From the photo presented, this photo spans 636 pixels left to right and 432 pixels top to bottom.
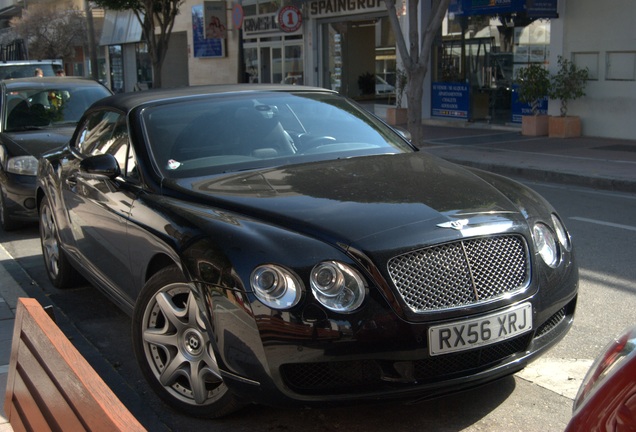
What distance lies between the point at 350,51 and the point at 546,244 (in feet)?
77.0

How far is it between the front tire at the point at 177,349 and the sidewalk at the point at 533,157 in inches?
102

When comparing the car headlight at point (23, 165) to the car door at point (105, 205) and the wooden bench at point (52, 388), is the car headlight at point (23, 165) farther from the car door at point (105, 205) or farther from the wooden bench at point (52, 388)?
the wooden bench at point (52, 388)

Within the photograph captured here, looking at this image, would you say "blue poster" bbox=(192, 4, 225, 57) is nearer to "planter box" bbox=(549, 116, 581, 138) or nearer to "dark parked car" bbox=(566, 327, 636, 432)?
"planter box" bbox=(549, 116, 581, 138)

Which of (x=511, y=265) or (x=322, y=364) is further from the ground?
→ (x=511, y=265)

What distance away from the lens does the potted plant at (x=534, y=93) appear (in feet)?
55.2

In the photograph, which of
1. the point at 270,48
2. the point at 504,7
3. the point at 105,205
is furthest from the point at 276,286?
the point at 270,48

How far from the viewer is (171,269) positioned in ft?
12.7

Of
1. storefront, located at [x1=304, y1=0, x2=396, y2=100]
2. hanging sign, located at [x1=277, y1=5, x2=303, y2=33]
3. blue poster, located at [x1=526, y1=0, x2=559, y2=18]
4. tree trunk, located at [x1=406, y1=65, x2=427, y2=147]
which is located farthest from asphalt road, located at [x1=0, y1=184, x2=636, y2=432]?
storefront, located at [x1=304, y1=0, x2=396, y2=100]

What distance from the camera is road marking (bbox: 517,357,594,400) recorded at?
4109 millimetres

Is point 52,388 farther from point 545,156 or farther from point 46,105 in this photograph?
point 545,156

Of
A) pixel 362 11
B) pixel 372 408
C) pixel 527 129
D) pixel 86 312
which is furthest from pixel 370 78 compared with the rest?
pixel 372 408

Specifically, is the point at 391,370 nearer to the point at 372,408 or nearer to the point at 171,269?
the point at 372,408

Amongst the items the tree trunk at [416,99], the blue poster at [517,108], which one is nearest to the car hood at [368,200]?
the tree trunk at [416,99]

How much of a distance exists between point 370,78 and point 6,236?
19498 mm
